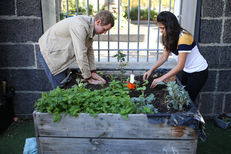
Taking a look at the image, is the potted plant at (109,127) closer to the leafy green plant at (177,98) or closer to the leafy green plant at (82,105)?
the leafy green plant at (82,105)

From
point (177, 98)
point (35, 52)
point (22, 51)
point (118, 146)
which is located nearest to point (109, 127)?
point (118, 146)

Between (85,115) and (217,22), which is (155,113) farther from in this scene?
(217,22)

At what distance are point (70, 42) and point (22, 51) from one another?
123 cm

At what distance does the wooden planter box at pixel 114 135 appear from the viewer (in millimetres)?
2016

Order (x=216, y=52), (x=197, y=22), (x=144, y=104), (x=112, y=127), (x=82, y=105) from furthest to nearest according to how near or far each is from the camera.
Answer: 1. (x=216, y=52)
2. (x=197, y=22)
3. (x=144, y=104)
4. (x=82, y=105)
5. (x=112, y=127)

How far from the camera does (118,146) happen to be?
81.5 inches

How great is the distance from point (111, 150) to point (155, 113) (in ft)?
1.62

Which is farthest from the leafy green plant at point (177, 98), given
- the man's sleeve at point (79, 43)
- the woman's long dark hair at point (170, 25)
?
the man's sleeve at point (79, 43)

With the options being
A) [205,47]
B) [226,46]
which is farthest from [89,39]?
[226,46]

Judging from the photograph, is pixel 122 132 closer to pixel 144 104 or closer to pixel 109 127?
pixel 109 127

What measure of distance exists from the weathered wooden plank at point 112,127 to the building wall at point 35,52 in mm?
1887

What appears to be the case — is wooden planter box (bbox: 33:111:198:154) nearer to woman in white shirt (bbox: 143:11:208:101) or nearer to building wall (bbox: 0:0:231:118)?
woman in white shirt (bbox: 143:11:208:101)

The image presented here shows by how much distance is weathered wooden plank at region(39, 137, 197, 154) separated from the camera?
6.71 feet

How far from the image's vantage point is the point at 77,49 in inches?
100
